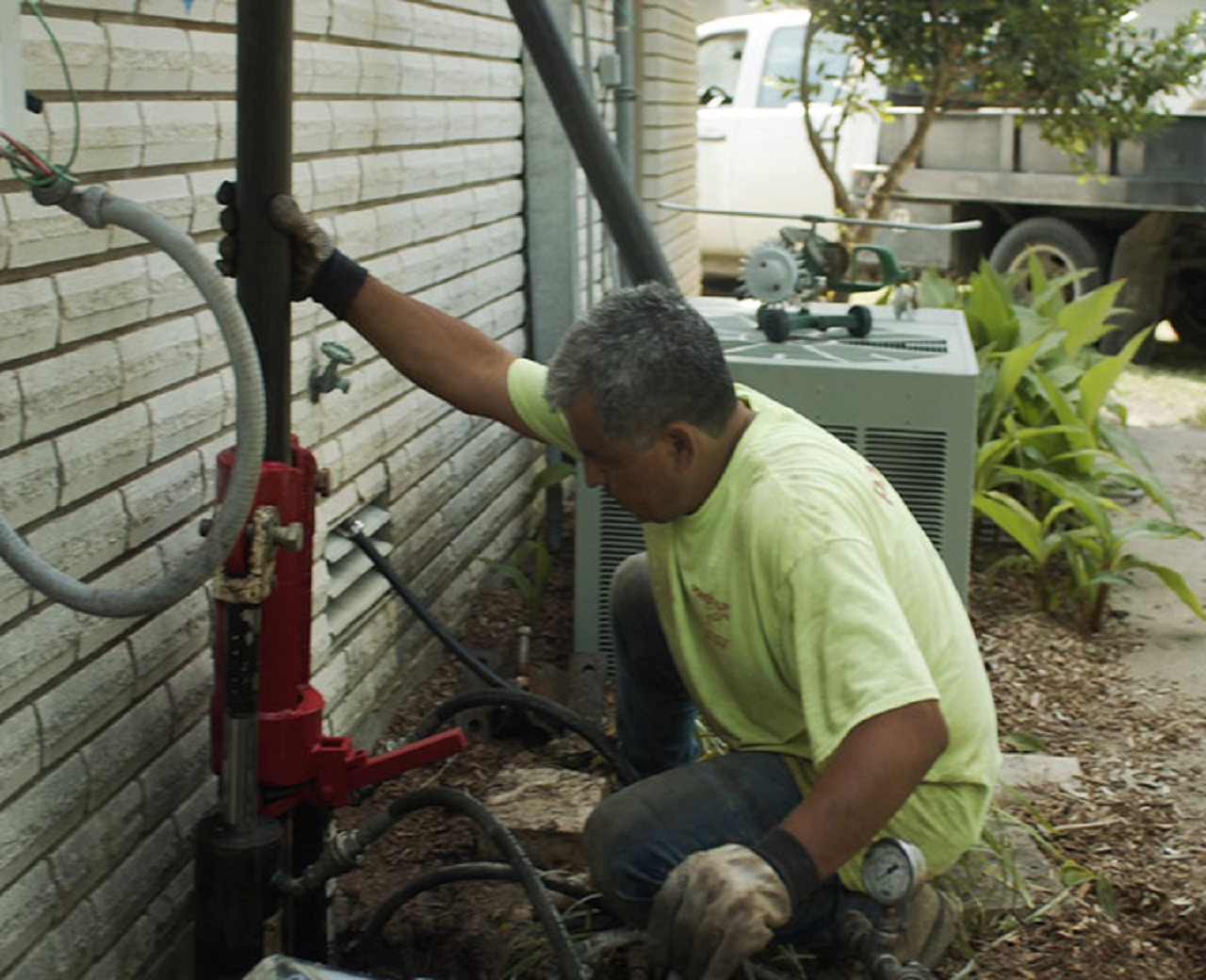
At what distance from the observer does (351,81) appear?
3508mm

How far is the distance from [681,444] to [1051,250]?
809 centimetres

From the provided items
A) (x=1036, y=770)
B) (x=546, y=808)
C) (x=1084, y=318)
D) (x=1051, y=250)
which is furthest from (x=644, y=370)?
(x=1051, y=250)

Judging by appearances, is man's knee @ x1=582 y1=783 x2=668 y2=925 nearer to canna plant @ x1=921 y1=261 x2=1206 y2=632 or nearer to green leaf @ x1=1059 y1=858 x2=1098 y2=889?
green leaf @ x1=1059 y1=858 x2=1098 y2=889

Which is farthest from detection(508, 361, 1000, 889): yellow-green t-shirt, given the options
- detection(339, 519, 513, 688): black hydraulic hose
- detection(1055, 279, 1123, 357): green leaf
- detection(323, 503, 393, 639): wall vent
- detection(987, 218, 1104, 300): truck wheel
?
detection(987, 218, 1104, 300): truck wheel

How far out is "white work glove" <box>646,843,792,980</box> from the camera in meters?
2.07

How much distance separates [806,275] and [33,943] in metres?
3.09

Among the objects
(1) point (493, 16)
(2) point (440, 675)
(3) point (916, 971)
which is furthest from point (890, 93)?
(3) point (916, 971)

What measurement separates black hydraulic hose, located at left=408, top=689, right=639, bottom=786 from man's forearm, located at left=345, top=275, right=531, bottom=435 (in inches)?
19.8

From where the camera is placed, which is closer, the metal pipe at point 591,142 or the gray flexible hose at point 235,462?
the gray flexible hose at point 235,462

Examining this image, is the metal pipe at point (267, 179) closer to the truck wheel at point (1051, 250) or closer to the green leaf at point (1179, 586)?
the green leaf at point (1179, 586)

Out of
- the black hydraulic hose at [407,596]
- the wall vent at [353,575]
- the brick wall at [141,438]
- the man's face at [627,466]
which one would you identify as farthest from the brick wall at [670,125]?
the man's face at [627,466]

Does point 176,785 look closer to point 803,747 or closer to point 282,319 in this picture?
point 282,319

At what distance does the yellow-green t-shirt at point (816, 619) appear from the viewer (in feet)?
7.14

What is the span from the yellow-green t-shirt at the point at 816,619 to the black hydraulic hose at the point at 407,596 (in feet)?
2.48
